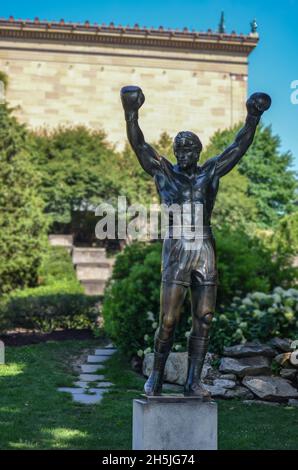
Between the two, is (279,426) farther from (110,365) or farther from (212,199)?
(110,365)

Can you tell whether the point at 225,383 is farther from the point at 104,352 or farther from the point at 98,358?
the point at 104,352

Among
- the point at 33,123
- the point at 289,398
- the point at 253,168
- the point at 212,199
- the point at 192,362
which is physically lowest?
the point at 289,398

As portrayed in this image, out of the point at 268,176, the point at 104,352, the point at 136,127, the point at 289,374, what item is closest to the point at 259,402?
the point at 289,374

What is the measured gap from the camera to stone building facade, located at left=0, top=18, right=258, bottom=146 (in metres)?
33.6

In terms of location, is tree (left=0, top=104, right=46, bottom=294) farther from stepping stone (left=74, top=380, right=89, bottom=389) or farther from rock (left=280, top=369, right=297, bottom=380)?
rock (left=280, top=369, right=297, bottom=380)

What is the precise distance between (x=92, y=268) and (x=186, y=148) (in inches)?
672

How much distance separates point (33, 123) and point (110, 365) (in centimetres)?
2355

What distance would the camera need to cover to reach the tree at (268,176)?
3022cm

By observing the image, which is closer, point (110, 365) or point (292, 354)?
point (292, 354)

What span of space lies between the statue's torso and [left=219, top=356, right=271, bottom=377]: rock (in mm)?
4531

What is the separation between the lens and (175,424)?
555cm

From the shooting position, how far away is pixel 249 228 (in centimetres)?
2650
